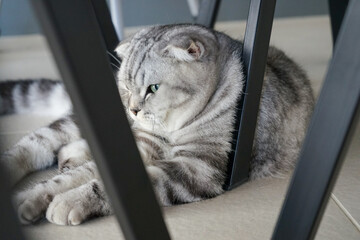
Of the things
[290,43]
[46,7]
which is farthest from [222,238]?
[290,43]

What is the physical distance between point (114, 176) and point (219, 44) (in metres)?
0.85

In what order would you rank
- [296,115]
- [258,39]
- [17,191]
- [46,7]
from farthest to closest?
[296,115], [17,191], [258,39], [46,7]

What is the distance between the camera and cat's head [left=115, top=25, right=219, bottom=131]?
1.26 meters

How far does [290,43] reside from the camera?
3.10m

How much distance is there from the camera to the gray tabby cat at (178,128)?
3.84 ft

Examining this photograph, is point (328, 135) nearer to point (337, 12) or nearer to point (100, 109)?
point (100, 109)

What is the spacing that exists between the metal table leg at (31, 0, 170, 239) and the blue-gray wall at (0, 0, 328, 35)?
2882mm

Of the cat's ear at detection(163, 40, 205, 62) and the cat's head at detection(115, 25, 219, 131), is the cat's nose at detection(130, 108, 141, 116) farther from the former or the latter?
the cat's ear at detection(163, 40, 205, 62)

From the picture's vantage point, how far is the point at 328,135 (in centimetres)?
71

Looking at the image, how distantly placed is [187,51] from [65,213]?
50 centimetres

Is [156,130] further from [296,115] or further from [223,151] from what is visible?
[296,115]

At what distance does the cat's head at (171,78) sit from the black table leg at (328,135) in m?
0.56

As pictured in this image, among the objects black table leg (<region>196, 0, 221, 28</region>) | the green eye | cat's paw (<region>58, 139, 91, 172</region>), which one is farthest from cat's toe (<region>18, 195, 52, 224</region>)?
black table leg (<region>196, 0, 221, 28</region>)

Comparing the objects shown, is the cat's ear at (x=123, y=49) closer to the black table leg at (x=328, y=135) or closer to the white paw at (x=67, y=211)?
the white paw at (x=67, y=211)
